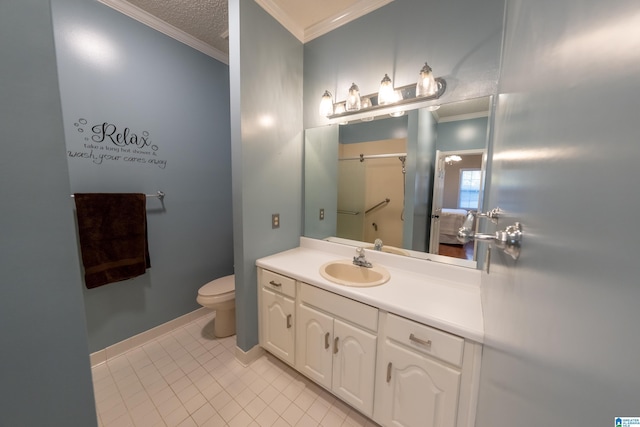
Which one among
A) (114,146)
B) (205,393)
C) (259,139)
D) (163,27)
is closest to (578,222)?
(259,139)

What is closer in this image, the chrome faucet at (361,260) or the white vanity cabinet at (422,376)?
the white vanity cabinet at (422,376)

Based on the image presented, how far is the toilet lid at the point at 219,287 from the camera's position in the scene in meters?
1.82

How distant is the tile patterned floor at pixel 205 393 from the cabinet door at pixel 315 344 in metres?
0.18

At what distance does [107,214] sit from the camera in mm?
1541

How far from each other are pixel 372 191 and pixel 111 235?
6.28ft

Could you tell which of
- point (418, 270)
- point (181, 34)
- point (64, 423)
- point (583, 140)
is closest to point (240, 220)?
point (64, 423)

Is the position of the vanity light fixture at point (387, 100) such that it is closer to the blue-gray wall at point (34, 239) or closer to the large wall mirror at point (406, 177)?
the large wall mirror at point (406, 177)

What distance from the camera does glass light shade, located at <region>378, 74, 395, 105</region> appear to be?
4.59ft

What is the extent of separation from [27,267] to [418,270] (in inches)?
62.6

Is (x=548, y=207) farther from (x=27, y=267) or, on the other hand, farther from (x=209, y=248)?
(x=209, y=248)

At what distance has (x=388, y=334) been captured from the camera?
3.39 feet

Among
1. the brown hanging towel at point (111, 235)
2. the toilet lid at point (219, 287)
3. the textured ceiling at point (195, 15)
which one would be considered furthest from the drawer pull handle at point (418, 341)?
the textured ceiling at point (195, 15)

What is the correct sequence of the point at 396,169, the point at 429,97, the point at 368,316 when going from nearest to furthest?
the point at 368,316 → the point at 429,97 → the point at 396,169

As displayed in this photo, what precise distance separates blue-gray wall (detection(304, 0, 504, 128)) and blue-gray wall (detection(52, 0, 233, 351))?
107cm
